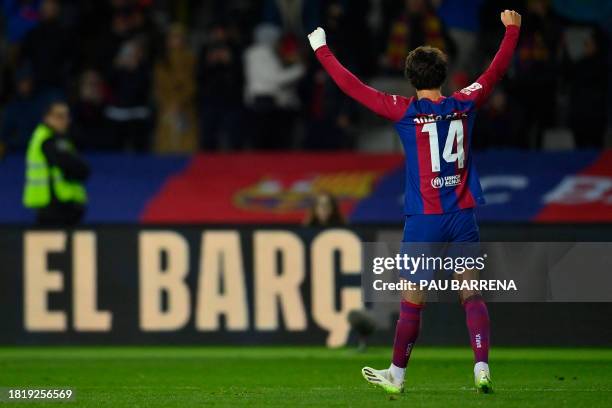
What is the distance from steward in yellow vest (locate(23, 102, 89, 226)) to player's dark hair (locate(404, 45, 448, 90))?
6.29m

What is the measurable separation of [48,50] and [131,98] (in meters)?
1.33

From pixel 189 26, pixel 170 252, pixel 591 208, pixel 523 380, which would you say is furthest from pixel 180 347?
pixel 189 26

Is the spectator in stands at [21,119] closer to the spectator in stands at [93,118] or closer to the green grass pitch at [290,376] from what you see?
the spectator in stands at [93,118]

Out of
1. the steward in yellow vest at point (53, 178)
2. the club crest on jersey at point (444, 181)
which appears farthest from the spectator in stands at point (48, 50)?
the club crest on jersey at point (444, 181)

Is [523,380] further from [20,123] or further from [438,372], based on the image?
[20,123]

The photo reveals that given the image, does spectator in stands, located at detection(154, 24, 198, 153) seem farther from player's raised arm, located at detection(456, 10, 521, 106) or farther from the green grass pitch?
player's raised arm, located at detection(456, 10, 521, 106)

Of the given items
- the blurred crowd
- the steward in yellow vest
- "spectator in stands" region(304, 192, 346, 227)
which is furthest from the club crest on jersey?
the blurred crowd

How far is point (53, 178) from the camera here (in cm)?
1428

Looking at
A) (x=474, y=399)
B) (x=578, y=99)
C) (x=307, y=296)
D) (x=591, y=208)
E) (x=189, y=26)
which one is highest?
(x=189, y=26)

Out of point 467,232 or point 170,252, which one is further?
point 170,252

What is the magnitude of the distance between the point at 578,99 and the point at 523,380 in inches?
299

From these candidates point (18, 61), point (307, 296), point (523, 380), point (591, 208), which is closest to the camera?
point (523, 380)

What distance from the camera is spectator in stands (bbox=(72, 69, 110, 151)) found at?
17.8 m

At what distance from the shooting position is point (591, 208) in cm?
1656
